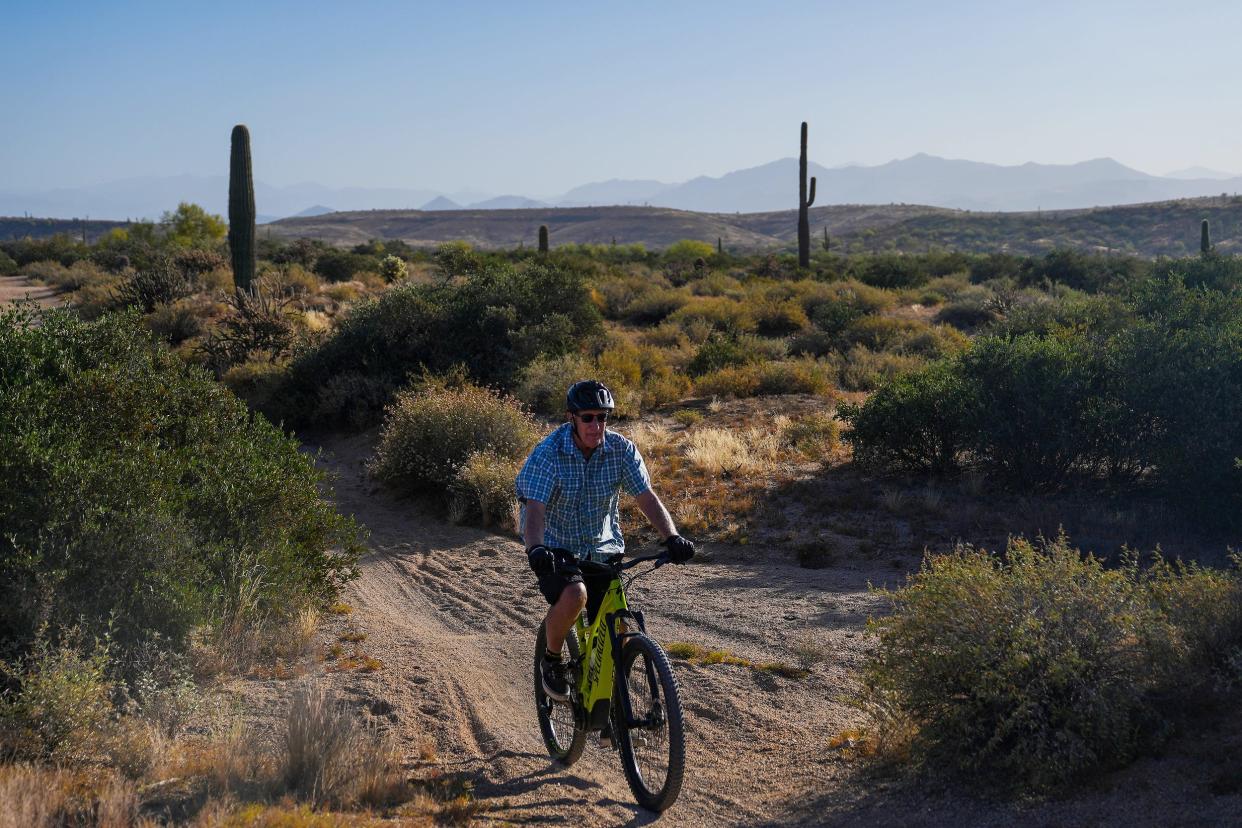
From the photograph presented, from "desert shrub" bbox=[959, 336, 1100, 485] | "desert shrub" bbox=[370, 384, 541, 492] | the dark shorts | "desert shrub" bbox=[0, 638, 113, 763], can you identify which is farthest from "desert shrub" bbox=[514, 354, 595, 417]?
"desert shrub" bbox=[0, 638, 113, 763]

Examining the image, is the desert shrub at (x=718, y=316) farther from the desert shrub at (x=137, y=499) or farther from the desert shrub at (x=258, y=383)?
the desert shrub at (x=137, y=499)

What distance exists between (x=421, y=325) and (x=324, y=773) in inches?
552

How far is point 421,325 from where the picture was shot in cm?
1805

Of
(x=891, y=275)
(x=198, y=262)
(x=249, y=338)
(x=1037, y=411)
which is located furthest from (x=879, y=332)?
(x=198, y=262)

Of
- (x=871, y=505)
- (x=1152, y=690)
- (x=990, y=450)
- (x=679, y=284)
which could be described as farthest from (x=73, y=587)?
(x=679, y=284)

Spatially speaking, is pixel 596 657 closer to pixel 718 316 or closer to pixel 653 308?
pixel 718 316

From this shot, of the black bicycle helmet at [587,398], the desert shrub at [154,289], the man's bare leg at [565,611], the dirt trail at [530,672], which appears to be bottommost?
the dirt trail at [530,672]

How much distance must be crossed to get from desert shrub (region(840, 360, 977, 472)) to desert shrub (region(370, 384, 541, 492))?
4291 mm

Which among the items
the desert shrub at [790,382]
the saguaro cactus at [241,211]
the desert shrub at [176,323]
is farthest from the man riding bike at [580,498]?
the saguaro cactus at [241,211]

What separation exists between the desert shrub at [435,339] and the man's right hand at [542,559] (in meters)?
12.5

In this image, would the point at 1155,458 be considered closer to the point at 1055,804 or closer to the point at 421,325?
the point at 1055,804

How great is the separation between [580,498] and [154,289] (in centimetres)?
2393

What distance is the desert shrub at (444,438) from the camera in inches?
498

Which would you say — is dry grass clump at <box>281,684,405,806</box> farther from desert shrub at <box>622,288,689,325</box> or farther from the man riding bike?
desert shrub at <box>622,288,689,325</box>
